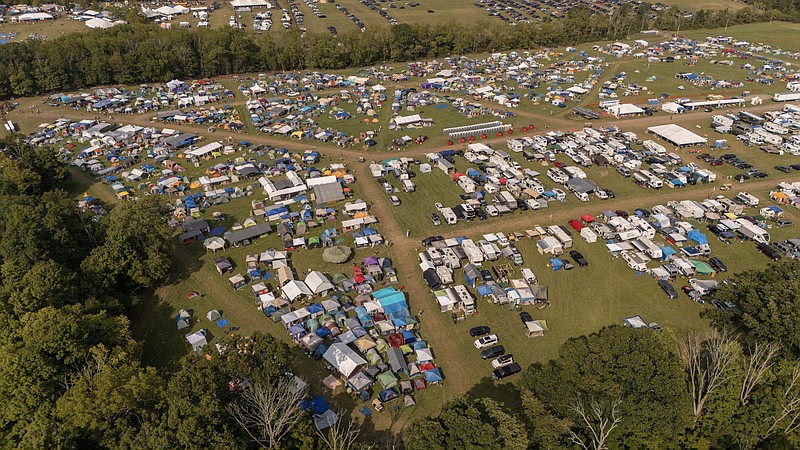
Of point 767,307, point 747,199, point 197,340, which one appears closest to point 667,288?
point 767,307

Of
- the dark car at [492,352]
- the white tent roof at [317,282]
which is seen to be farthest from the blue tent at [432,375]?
the white tent roof at [317,282]

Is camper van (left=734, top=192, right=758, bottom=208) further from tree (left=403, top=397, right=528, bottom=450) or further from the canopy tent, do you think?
tree (left=403, top=397, right=528, bottom=450)

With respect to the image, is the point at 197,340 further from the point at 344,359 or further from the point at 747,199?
the point at 747,199

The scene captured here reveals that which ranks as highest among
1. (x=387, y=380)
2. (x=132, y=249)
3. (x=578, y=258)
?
(x=132, y=249)

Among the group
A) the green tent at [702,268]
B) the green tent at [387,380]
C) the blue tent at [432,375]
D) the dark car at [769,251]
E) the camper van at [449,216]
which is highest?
the dark car at [769,251]

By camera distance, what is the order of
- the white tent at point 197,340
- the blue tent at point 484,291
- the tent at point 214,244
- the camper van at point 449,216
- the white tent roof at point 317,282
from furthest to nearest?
1. the camper van at point 449,216
2. the tent at point 214,244
3. the white tent roof at point 317,282
4. the blue tent at point 484,291
5. the white tent at point 197,340

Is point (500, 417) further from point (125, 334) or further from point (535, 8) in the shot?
point (535, 8)

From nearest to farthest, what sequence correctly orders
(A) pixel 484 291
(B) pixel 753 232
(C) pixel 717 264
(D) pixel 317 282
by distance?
(A) pixel 484 291 → (D) pixel 317 282 → (C) pixel 717 264 → (B) pixel 753 232

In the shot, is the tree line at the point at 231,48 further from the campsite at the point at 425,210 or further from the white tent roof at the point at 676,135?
the white tent roof at the point at 676,135
